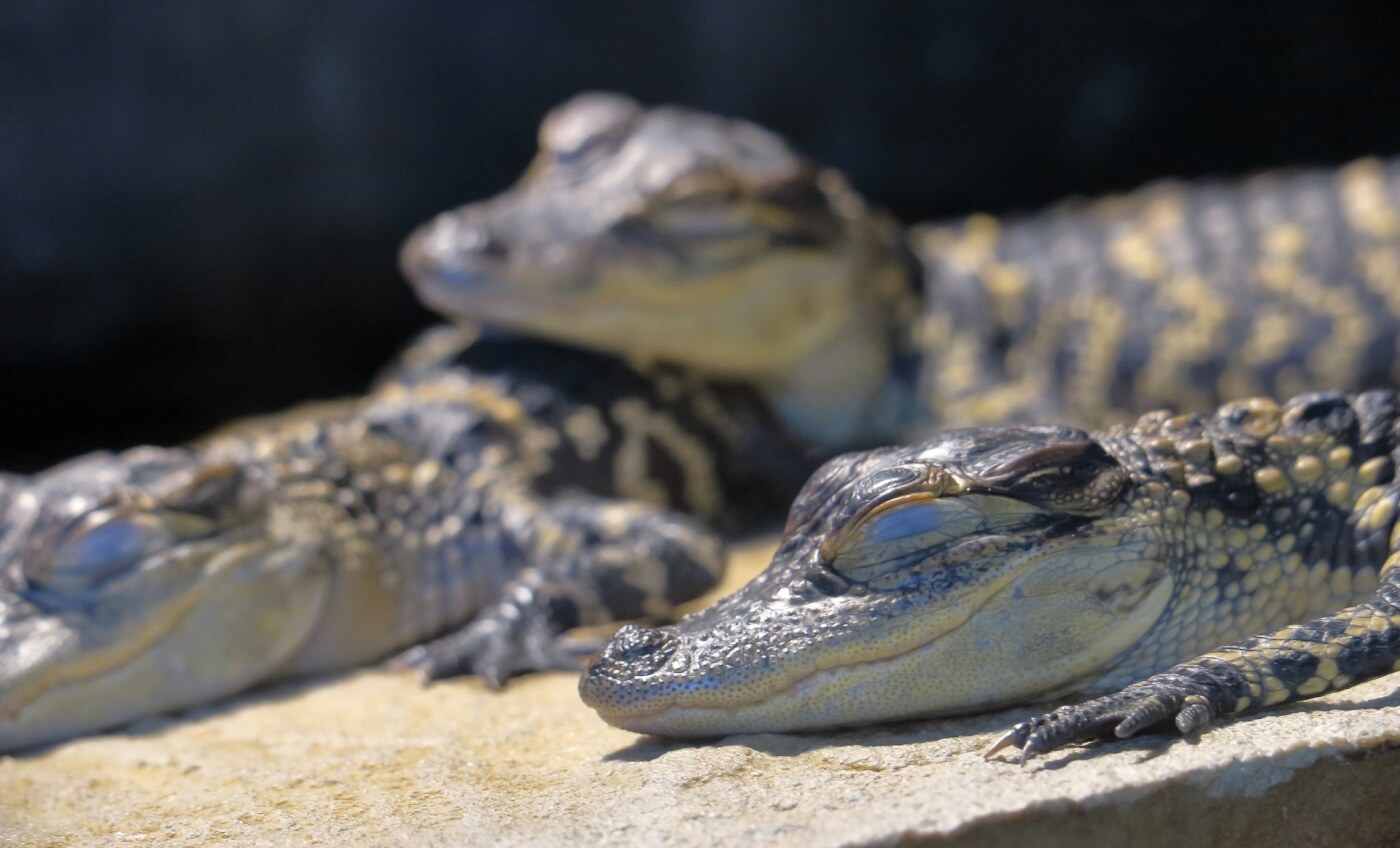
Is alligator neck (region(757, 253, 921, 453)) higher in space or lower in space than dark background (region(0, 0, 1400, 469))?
lower

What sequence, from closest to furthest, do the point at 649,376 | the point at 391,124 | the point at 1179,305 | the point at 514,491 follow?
the point at 514,491 < the point at 649,376 < the point at 1179,305 < the point at 391,124

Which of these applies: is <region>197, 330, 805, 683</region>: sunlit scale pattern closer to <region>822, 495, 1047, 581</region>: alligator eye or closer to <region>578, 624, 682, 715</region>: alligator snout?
<region>578, 624, 682, 715</region>: alligator snout

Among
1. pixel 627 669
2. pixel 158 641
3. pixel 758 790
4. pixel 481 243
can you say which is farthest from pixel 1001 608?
pixel 481 243

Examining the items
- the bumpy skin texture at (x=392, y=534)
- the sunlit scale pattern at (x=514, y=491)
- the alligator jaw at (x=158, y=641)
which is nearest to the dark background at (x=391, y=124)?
the bumpy skin texture at (x=392, y=534)

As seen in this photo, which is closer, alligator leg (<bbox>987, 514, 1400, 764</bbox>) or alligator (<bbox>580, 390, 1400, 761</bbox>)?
alligator leg (<bbox>987, 514, 1400, 764</bbox>)

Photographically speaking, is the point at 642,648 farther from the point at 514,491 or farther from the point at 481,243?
the point at 481,243

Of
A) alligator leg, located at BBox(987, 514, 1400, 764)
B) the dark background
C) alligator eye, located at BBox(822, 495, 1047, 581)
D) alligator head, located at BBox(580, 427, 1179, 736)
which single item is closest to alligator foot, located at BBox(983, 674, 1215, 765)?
alligator leg, located at BBox(987, 514, 1400, 764)

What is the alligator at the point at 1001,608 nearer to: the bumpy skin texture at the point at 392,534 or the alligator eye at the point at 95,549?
the bumpy skin texture at the point at 392,534

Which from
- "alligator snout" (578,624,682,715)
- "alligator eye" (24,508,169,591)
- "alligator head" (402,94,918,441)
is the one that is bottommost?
"alligator snout" (578,624,682,715)
